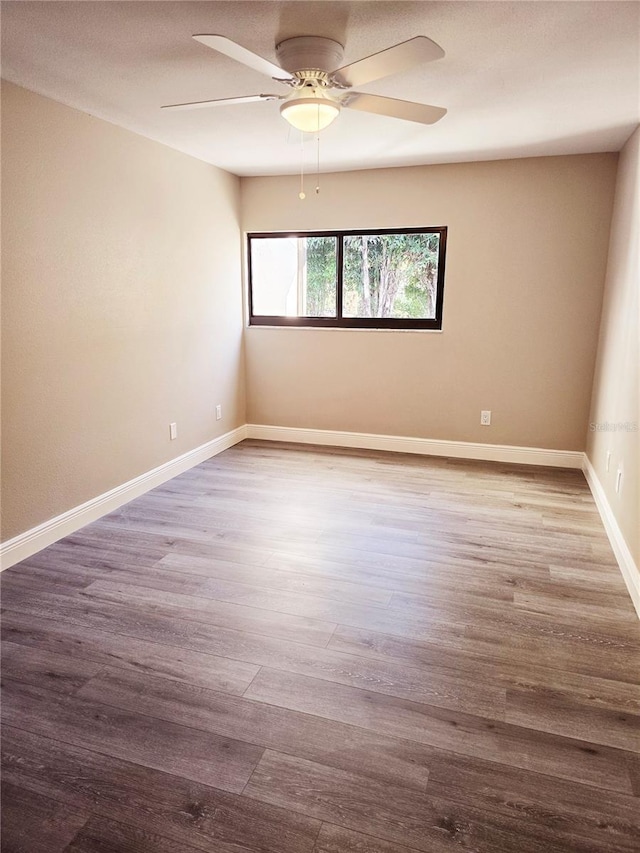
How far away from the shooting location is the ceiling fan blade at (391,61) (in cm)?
177

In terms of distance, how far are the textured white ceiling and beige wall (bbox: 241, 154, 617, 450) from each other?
49cm

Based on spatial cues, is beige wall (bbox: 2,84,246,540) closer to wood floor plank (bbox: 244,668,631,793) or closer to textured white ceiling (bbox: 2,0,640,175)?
textured white ceiling (bbox: 2,0,640,175)

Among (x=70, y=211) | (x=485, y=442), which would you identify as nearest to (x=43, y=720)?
(x=70, y=211)

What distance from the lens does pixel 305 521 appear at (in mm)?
3367

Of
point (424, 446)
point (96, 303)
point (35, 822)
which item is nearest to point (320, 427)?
point (424, 446)

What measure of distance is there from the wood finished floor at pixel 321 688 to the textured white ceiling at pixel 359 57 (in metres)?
2.29

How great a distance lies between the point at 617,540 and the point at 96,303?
3204 millimetres

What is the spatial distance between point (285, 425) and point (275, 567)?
8.20ft

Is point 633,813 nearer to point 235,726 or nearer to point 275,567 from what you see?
point 235,726

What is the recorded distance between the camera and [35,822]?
1.45 meters

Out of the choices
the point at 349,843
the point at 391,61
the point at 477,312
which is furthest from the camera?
the point at 477,312

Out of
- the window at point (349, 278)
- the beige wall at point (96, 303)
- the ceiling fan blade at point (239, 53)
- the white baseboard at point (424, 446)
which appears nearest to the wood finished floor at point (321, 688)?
the beige wall at point (96, 303)

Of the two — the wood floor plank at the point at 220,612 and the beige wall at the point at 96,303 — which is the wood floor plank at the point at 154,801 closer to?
the wood floor plank at the point at 220,612

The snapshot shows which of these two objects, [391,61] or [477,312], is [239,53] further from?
[477,312]
